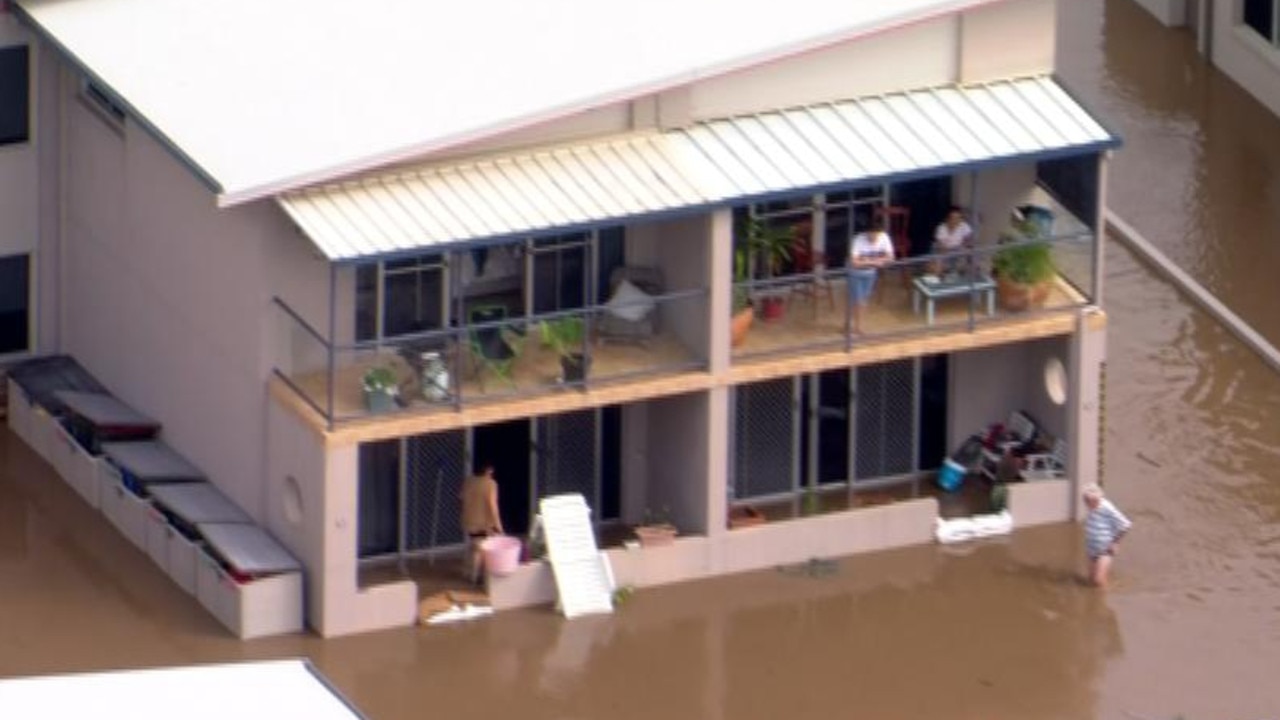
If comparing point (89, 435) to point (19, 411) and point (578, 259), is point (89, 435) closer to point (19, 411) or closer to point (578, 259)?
point (19, 411)

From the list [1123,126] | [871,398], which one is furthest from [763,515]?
[1123,126]

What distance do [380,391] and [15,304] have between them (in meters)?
7.19

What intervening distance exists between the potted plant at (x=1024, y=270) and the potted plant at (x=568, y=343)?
5057mm

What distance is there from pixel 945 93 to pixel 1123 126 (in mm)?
13329

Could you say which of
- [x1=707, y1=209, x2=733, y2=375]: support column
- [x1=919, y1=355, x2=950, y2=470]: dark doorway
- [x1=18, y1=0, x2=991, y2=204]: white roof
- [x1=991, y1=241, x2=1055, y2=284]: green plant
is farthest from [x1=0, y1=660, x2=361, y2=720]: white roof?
[x1=919, y1=355, x2=950, y2=470]: dark doorway

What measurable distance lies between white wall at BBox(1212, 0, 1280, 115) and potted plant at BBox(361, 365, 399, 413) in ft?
64.2

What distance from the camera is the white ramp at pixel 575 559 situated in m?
55.1

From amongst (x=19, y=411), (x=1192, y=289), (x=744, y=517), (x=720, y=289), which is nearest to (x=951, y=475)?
(x=744, y=517)

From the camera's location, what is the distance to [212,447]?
56688 millimetres

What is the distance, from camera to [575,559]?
5534 centimetres

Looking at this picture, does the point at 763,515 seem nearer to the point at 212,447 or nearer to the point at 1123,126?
the point at 212,447

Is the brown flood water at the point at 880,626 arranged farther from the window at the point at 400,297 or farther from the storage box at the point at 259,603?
the window at the point at 400,297

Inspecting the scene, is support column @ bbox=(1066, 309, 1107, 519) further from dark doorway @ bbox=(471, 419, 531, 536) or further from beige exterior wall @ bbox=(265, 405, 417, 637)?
beige exterior wall @ bbox=(265, 405, 417, 637)

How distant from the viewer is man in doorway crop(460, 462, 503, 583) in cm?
5553
